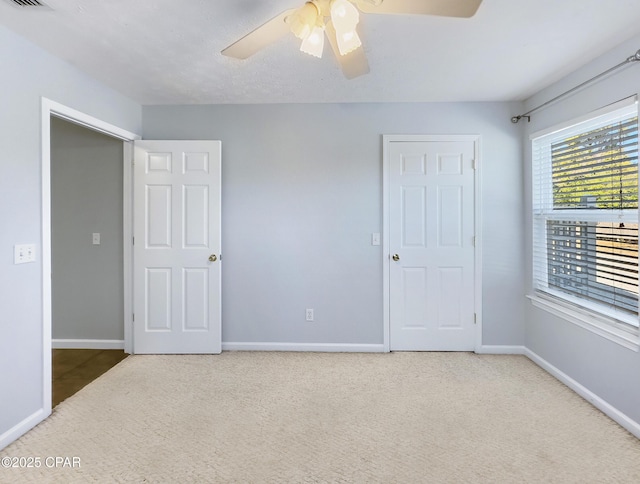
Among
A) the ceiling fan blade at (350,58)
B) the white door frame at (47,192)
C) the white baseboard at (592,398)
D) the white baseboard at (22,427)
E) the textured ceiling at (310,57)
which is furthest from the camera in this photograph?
the white door frame at (47,192)

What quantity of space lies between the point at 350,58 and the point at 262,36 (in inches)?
18.1

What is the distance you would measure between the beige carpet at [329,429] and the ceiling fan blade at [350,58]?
6.92 ft

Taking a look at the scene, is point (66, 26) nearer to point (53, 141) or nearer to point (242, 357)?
point (53, 141)

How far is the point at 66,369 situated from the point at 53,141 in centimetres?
218

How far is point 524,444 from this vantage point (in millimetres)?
1898

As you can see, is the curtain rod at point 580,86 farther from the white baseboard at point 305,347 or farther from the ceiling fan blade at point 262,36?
the white baseboard at point 305,347

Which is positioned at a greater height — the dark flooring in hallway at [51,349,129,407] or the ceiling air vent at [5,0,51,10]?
the ceiling air vent at [5,0,51,10]

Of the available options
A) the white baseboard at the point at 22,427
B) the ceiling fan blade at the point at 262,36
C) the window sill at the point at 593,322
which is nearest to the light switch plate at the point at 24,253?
the white baseboard at the point at 22,427

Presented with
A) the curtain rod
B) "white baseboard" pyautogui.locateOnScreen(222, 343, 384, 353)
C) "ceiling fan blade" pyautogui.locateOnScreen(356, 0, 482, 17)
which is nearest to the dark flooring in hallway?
"white baseboard" pyautogui.locateOnScreen(222, 343, 384, 353)

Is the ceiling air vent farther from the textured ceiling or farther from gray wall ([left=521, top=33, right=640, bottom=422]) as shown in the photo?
gray wall ([left=521, top=33, right=640, bottom=422])

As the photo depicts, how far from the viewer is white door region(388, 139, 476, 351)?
10.4 ft

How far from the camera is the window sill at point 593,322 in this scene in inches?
80.7

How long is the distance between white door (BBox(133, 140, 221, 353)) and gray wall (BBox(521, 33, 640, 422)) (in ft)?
9.44

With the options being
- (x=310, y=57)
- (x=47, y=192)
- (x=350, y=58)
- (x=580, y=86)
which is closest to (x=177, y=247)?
(x=47, y=192)
